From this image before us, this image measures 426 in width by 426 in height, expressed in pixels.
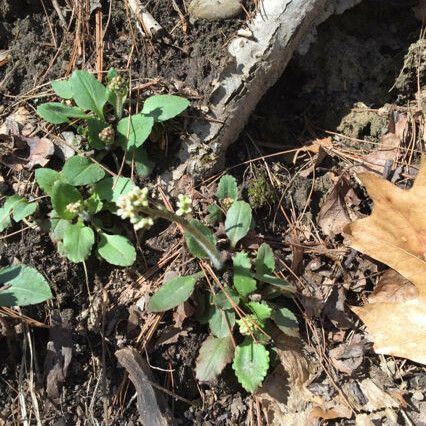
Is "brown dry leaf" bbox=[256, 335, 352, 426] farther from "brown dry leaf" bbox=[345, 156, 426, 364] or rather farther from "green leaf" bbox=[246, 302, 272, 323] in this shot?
"brown dry leaf" bbox=[345, 156, 426, 364]

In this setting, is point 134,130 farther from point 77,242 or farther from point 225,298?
point 225,298

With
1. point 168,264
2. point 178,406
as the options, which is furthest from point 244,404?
point 168,264

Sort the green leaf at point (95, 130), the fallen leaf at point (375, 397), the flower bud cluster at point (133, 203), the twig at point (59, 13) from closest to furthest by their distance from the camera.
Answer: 1. the flower bud cluster at point (133, 203)
2. the fallen leaf at point (375, 397)
3. the green leaf at point (95, 130)
4. the twig at point (59, 13)

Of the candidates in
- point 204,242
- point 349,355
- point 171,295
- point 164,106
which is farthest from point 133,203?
point 349,355

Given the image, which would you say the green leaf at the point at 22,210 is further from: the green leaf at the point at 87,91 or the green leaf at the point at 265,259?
the green leaf at the point at 265,259

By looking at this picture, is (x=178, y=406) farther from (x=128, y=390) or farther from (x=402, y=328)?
(x=402, y=328)

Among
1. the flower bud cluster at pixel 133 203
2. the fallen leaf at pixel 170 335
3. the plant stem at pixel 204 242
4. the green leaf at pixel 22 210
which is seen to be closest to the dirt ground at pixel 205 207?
the fallen leaf at pixel 170 335

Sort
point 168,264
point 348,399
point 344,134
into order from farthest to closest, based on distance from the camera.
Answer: point 344,134, point 168,264, point 348,399
